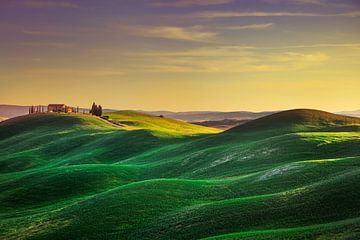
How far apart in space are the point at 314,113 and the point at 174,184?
2752 inches

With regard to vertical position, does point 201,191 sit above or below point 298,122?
below

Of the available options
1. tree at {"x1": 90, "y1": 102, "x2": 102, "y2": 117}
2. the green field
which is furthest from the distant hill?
tree at {"x1": 90, "y1": 102, "x2": 102, "y2": 117}

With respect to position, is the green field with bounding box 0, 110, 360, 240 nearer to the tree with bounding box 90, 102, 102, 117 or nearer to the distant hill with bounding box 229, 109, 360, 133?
the distant hill with bounding box 229, 109, 360, 133

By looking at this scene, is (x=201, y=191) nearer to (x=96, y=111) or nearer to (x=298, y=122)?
(x=298, y=122)

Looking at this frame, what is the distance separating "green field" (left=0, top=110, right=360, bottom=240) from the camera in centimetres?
3512

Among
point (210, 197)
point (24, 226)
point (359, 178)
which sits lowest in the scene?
point (24, 226)

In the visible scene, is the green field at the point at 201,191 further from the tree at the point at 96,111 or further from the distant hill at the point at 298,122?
the tree at the point at 96,111

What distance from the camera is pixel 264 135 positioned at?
92.9 m

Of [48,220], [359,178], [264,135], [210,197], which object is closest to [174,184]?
[210,197]

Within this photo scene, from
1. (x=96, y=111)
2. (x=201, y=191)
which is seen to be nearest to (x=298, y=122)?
(x=201, y=191)

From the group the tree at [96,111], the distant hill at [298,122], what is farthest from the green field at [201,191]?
the tree at [96,111]

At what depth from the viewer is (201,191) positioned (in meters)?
49.0

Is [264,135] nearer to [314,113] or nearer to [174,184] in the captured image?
[314,113]

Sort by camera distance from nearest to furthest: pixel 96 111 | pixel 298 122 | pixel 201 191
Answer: pixel 201 191 < pixel 298 122 < pixel 96 111
